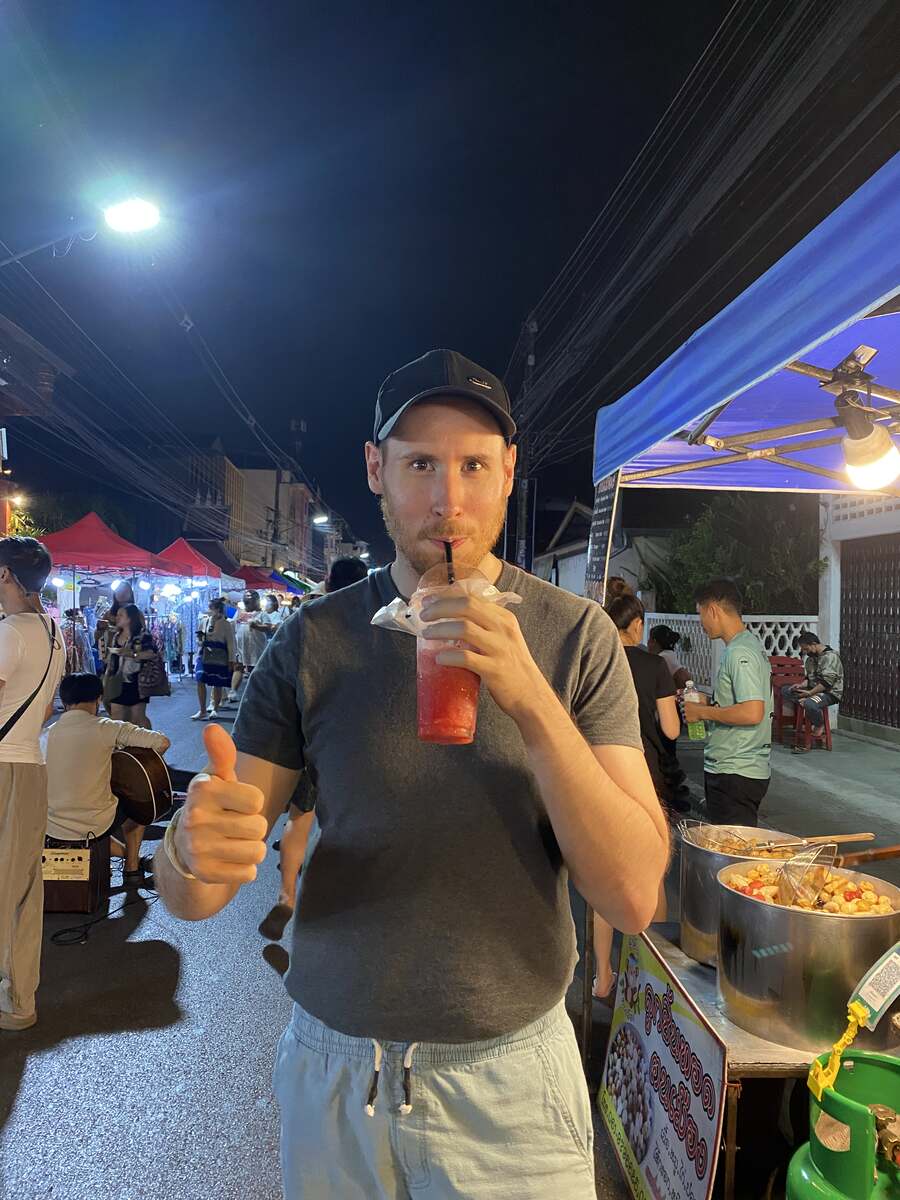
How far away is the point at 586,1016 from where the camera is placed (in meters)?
3.21

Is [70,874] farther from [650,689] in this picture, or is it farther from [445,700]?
[445,700]

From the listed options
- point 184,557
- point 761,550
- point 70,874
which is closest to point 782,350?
point 70,874

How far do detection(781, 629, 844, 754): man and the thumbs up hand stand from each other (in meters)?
10.4

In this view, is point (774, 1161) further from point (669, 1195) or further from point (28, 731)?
point (28, 731)

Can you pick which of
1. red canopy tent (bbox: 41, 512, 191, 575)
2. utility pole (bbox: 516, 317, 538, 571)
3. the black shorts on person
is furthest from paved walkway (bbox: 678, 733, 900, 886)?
red canopy tent (bbox: 41, 512, 191, 575)

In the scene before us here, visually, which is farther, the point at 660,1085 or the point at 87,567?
the point at 87,567

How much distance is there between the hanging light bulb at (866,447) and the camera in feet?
11.9

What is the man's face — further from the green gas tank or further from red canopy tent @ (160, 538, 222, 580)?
red canopy tent @ (160, 538, 222, 580)

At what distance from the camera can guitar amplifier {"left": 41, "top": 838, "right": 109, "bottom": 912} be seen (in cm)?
495

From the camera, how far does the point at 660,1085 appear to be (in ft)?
8.00

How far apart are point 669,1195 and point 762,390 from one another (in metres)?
3.77

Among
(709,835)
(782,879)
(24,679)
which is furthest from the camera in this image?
(24,679)

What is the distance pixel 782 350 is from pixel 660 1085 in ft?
8.46

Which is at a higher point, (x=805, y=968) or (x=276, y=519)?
(x=276, y=519)
